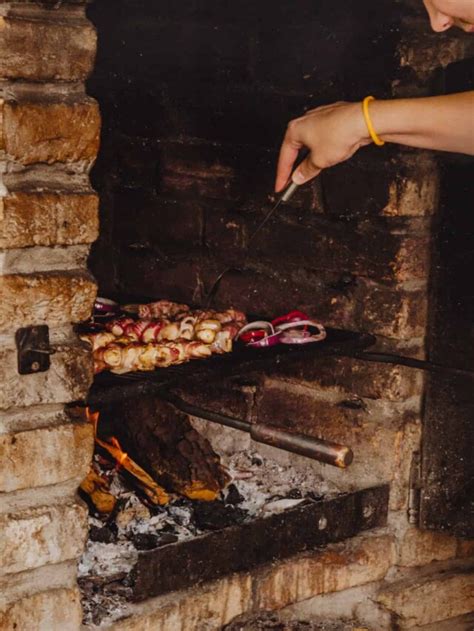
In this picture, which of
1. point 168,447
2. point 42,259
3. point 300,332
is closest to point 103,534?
point 168,447

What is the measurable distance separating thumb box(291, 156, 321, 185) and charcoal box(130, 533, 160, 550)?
93 cm

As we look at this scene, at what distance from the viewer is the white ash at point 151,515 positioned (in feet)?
9.18

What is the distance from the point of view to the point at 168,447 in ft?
10.5

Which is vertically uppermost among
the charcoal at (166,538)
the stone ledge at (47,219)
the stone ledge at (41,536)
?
the stone ledge at (47,219)

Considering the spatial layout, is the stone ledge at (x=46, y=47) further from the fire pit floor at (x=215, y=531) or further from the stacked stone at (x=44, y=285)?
the fire pit floor at (x=215, y=531)

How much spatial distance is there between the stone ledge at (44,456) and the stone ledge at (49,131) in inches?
21.5

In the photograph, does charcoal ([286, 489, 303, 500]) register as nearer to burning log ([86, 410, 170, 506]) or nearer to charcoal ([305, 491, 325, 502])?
charcoal ([305, 491, 325, 502])

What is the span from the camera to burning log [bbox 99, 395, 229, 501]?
3.15 metres

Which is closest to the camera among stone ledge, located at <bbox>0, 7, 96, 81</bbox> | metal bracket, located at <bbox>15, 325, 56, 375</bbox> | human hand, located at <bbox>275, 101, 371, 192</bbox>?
stone ledge, located at <bbox>0, 7, 96, 81</bbox>

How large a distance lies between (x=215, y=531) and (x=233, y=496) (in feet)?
0.88

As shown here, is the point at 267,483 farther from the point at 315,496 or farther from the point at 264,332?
the point at 264,332

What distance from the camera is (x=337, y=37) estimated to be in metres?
3.20

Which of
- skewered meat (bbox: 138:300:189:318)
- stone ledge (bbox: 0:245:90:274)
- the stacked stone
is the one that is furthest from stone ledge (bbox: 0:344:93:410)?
skewered meat (bbox: 138:300:189:318)

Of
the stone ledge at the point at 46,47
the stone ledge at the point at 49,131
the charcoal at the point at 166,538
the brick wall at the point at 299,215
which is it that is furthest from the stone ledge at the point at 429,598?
the stone ledge at the point at 46,47
